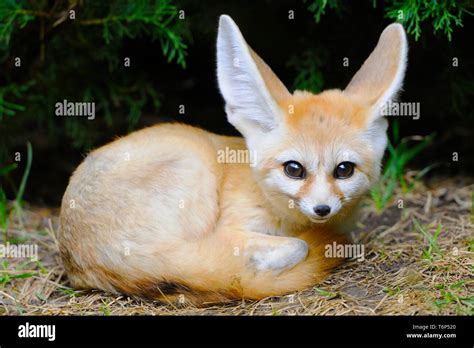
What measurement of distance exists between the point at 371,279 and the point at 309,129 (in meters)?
1.03

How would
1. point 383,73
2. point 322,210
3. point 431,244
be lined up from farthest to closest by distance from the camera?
point 431,244, point 383,73, point 322,210

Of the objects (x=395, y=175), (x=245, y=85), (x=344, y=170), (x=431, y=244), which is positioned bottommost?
(x=431, y=244)

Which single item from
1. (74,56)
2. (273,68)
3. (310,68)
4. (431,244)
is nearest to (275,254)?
(431,244)

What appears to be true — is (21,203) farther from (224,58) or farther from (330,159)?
(330,159)

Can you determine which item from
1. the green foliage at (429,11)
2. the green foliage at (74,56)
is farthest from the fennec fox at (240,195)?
the green foliage at (74,56)

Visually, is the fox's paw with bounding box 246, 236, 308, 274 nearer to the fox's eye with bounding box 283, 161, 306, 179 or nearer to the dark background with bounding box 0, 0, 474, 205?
the fox's eye with bounding box 283, 161, 306, 179

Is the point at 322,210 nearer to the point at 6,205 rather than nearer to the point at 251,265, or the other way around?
the point at 251,265

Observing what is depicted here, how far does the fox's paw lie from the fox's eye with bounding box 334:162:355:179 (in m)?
0.47

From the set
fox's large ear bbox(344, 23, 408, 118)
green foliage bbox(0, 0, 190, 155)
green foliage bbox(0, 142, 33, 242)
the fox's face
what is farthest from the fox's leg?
green foliage bbox(0, 142, 33, 242)

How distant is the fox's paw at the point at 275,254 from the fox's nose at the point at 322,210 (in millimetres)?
354

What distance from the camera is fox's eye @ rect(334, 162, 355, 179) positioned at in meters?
3.89

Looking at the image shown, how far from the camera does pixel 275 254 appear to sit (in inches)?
154

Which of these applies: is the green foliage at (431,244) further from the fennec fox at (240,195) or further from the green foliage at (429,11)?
the green foliage at (429,11)

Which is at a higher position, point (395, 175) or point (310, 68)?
point (310, 68)
